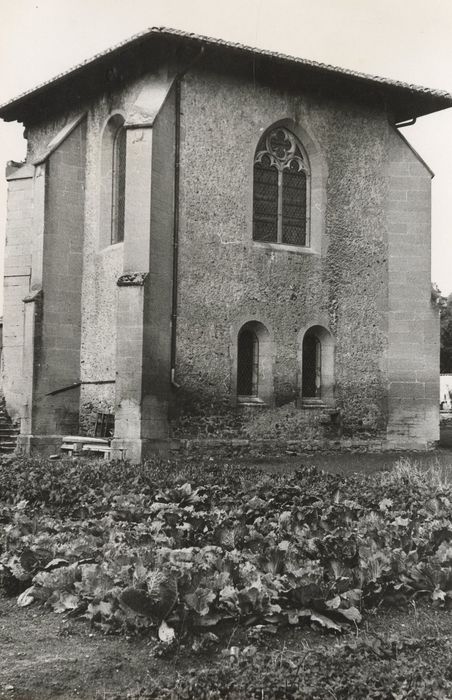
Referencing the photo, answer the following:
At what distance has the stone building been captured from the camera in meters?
16.6

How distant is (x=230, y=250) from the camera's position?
1747 centimetres

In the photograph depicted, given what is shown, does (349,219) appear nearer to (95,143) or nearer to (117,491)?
(95,143)

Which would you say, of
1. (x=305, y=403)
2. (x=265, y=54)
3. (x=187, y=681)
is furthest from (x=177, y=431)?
(x=187, y=681)

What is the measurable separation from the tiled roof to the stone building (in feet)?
0.19

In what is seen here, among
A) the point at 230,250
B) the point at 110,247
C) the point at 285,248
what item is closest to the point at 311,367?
the point at 285,248

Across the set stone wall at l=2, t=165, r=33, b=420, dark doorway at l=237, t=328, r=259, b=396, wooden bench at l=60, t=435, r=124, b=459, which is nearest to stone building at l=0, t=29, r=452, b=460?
dark doorway at l=237, t=328, r=259, b=396

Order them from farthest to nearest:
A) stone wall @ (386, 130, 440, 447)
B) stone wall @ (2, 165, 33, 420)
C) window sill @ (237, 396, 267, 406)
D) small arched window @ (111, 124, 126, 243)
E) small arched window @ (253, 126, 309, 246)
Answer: stone wall @ (2, 165, 33, 420), stone wall @ (386, 130, 440, 447), small arched window @ (111, 124, 126, 243), small arched window @ (253, 126, 309, 246), window sill @ (237, 396, 267, 406)

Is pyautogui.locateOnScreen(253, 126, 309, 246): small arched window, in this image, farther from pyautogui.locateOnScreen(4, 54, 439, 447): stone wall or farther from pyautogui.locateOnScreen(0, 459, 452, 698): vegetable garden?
pyautogui.locateOnScreen(0, 459, 452, 698): vegetable garden

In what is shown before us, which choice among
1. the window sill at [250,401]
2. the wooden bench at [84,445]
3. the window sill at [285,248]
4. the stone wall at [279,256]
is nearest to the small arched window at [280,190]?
the window sill at [285,248]

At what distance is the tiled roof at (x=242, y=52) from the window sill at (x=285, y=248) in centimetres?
376

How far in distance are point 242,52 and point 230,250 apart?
400 centimetres

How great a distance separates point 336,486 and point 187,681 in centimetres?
559

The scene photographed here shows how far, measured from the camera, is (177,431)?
650 inches

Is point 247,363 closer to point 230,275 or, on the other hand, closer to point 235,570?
point 230,275
